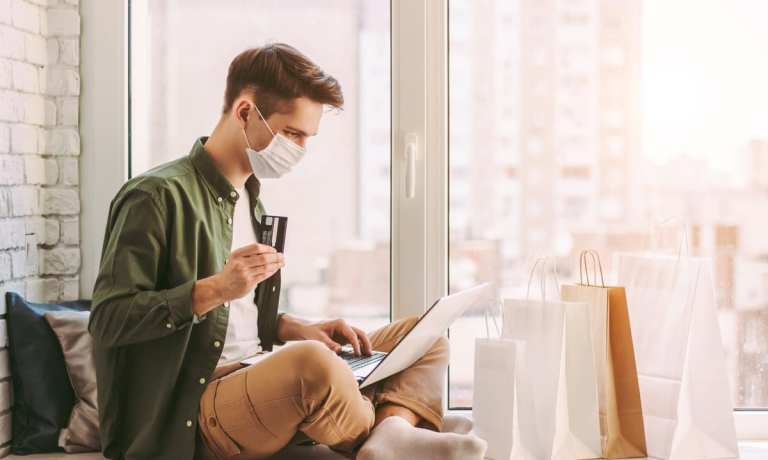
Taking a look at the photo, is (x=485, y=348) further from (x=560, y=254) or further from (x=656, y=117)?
(x=656, y=117)

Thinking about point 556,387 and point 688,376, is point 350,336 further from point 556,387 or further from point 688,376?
point 688,376

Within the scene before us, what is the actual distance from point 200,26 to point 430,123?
69 cm

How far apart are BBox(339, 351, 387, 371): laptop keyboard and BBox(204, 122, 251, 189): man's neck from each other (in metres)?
0.48

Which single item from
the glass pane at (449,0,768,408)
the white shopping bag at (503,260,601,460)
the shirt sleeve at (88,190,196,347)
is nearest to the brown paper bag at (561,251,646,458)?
the white shopping bag at (503,260,601,460)

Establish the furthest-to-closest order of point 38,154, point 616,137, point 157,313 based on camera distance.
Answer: point 616,137, point 38,154, point 157,313

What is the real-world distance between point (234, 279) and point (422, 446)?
49 centimetres

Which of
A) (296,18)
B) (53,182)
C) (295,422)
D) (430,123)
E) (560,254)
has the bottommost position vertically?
(295,422)

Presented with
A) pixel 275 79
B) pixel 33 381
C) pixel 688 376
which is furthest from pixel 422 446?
pixel 33 381

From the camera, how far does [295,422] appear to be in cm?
175

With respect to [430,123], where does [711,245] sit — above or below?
below

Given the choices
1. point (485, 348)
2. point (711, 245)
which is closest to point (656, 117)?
point (711, 245)

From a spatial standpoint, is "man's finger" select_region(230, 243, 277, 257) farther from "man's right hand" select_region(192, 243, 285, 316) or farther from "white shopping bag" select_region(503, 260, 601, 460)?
"white shopping bag" select_region(503, 260, 601, 460)

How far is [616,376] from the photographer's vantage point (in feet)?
6.76

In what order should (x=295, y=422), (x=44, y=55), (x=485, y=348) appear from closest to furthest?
(x=295, y=422) < (x=485, y=348) < (x=44, y=55)
